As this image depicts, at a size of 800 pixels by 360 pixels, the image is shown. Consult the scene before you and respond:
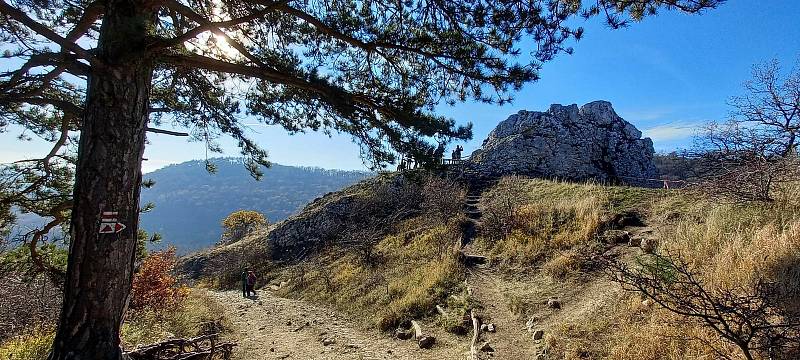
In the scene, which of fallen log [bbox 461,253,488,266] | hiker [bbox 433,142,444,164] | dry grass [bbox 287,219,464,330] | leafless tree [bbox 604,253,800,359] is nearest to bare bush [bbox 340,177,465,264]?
dry grass [bbox 287,219,464,330]

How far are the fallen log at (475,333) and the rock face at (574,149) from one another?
1657 cm

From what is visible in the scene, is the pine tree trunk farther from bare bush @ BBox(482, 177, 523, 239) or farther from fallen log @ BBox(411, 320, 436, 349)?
bare bush @ BBox(482, 177, 523, 239)

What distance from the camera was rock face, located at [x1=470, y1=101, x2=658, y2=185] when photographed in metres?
23.9

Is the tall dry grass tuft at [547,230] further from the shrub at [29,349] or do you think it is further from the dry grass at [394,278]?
the shrub at [29,349]

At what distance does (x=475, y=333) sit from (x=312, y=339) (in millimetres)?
3747

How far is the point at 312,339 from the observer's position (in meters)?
8.55

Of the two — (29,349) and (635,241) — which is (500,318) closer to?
(635,241)

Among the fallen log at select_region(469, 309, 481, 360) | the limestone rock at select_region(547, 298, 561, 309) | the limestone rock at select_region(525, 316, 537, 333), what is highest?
the limestone rock at select_region(547, 298, 561, 309)

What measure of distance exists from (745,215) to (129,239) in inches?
315

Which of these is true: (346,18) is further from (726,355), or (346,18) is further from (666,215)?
(666,215)

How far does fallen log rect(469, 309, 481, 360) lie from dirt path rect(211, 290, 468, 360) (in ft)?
0.56

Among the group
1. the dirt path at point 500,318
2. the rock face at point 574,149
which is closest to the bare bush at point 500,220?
the dirt path at point 500,318

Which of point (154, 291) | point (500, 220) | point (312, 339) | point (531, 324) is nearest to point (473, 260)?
point (500, 220)

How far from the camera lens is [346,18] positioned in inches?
180
